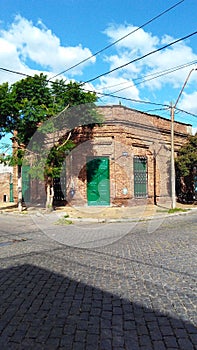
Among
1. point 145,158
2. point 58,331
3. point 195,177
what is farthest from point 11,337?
point 195,177

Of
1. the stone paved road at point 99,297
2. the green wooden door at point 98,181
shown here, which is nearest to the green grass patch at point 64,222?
the green wooden door at point 98,181

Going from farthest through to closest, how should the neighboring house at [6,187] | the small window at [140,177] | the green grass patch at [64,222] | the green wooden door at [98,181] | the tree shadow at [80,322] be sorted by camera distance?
the neighboring house at [6,187], the small window at [140,177], the green wooden door at [98,181], the green grass patch at [64,222], the tree shadow at [80,322]

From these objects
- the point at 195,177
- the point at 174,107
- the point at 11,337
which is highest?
the point at 174,107

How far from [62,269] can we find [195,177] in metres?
17.5

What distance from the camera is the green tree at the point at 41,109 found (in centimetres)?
1430

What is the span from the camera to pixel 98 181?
18047mm

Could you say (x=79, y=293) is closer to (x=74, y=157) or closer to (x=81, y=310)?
(x=81, y=310)

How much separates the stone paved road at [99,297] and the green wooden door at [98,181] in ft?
34.3

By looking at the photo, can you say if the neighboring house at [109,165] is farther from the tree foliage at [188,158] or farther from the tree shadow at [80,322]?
the tree shadow at [80,322]

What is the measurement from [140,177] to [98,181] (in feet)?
9.23

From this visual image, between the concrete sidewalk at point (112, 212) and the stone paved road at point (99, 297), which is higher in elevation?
the concrete sidewalk at point (112, 212)

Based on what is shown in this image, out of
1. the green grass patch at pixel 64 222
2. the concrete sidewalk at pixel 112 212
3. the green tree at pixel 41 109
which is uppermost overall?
the green tree at pixel 41 109

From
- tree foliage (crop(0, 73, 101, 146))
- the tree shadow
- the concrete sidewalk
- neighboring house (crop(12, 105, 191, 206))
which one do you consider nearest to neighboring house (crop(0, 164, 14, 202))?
neighboring house (crop(12, 105, 191, 206))

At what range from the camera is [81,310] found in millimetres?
3662
